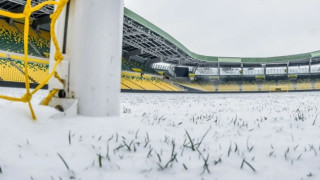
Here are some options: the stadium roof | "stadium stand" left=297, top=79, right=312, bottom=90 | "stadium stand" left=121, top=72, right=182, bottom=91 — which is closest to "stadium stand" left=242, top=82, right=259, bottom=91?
the stadium roof

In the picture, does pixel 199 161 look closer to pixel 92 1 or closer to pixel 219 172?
pixel 219 172

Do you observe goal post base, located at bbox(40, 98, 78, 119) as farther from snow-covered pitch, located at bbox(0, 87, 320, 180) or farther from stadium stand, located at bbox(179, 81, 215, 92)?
stadium stand, located at bbox(179, 81, 215, 92)

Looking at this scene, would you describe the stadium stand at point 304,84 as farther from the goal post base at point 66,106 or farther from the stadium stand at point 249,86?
the goal post base at point 66,106

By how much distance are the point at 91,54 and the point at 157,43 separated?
1013 inches

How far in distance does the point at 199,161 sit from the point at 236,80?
42793mm

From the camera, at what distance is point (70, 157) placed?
1142 mm

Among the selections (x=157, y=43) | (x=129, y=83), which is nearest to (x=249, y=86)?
(x=157, y=43)

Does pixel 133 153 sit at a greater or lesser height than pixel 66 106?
lesser

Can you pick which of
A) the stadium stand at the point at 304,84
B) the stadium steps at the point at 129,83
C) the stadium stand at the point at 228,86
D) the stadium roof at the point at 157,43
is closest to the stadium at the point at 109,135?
the stadium roof at the point at 157,43

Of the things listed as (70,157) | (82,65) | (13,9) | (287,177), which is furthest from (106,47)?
(13,9)

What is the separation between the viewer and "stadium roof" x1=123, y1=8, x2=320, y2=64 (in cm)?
2083

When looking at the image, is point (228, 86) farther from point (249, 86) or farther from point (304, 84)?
point (304, 84)

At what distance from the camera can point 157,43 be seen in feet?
89.0

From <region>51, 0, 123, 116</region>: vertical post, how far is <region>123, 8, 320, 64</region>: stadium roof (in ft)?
56.5
